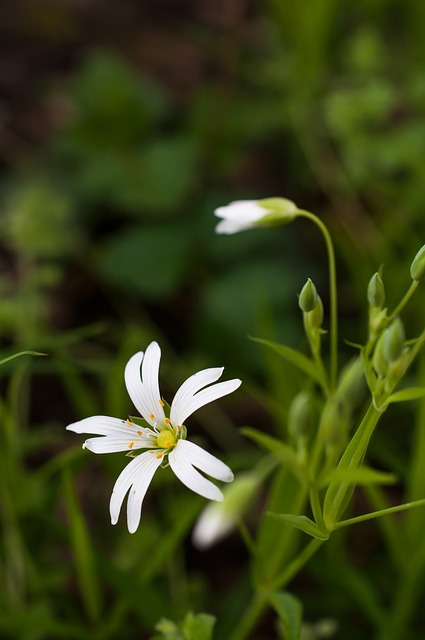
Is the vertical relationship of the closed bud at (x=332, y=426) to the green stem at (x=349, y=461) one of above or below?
above

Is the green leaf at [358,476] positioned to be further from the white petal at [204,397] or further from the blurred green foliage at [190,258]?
the blurred green foliage at [190,258]

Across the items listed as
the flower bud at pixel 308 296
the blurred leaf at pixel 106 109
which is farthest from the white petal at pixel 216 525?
the blurred leaf at pixel 106 109

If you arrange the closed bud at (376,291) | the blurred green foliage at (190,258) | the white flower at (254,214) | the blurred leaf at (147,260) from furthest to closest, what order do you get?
the blurred leaf at (147,260) → the blurred green foliage at (190,258) → the white flower at (254,214) → the closed bud at (376,291)

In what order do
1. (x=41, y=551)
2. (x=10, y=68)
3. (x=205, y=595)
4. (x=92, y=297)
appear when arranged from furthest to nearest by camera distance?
(x=10, y=68), (x=92, y=297), (x=205, y=595), (x=41, y=551)

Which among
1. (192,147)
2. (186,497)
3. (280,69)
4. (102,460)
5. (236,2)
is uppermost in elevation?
(236,2)

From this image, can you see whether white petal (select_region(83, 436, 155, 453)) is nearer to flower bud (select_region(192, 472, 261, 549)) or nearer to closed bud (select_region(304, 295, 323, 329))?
flower bud (select_region(192, 472, 261, 549))

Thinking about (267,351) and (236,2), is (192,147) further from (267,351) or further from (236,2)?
(267,351)

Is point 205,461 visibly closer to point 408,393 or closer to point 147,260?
point 408,393

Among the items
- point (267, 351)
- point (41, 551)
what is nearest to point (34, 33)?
point (267, 351)
